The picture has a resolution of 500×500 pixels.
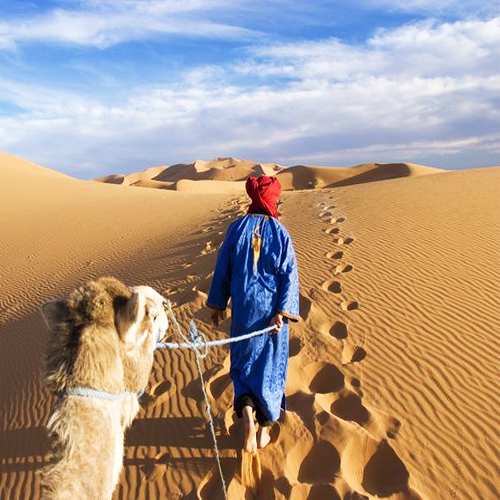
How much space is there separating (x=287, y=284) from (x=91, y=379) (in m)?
1.82

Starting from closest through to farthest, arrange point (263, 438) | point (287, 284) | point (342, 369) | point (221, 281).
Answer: point (287, 284) < point (221, 281) < point (263, 438) < point (342, 369)

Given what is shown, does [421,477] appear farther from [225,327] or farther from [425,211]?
[425,211]

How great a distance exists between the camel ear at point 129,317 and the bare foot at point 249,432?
5.77 ft

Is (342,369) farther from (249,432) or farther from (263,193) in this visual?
(263,193)

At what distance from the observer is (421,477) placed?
3.19 m

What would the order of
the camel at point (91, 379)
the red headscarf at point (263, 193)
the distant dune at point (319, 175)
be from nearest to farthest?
the camel at point (91, 379) → the red headscarf at point (263, 193) → the distant dune at point (319, 175)

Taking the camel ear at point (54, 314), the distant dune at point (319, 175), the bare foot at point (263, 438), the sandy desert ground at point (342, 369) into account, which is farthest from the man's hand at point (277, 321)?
the distant dune at point (319, 175)

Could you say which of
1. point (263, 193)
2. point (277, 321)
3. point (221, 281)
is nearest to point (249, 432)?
point (277, 321)

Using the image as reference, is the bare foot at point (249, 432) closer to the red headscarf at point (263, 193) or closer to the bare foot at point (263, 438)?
the bare foot at point (263, 438)

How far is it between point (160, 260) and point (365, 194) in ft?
20.2

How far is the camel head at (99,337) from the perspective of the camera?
5.07 ft

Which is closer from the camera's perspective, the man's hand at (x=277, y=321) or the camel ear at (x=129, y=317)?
the camel ear at (x=129, y=317)

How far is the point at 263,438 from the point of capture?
3.47m

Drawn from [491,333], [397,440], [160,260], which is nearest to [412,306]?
[491,333]
